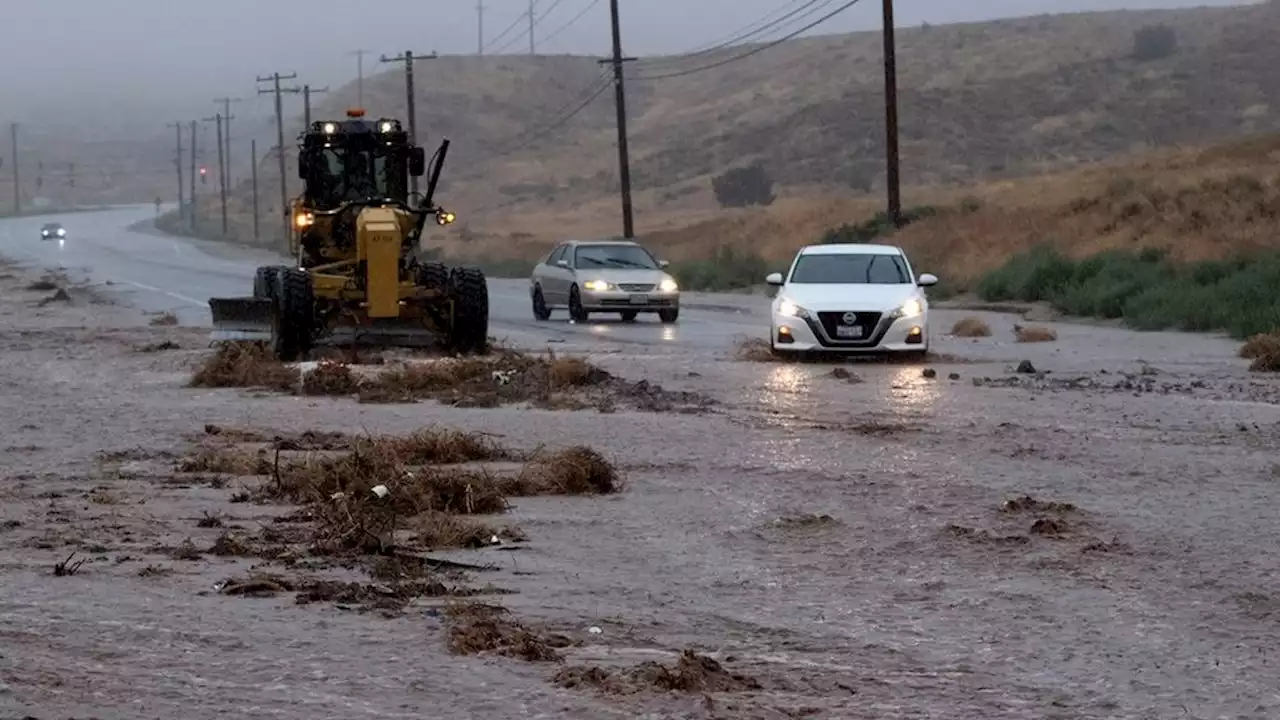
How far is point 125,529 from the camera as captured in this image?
1129 centimetres

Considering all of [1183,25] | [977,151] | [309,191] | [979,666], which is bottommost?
[979,666]

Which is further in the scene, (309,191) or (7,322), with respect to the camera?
(7,322)

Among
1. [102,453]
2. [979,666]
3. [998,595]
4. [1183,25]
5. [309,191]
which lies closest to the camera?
[979,666]

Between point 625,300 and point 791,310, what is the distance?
10290 millimetres

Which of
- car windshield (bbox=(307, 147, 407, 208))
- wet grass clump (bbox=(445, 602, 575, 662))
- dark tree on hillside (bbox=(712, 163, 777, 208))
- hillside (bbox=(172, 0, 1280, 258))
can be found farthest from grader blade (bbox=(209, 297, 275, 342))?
dark tree on hillside (bbox=(712, 163, 777, 208))

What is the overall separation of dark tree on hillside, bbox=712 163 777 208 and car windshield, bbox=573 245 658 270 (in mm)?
71456

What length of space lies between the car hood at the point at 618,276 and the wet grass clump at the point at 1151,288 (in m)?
8.00

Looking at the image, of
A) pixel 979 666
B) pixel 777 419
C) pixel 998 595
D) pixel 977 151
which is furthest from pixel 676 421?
pixel 977 151

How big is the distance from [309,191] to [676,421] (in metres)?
8.66

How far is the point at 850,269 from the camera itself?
2475cm

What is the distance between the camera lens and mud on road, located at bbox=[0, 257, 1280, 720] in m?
7.64

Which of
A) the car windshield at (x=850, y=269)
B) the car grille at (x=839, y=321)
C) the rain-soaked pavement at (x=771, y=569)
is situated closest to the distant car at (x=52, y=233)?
the car windshield at (x=850, y=269)

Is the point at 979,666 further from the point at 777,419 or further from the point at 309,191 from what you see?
the point at 309,191

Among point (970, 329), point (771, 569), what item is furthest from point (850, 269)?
point (771, 569)
